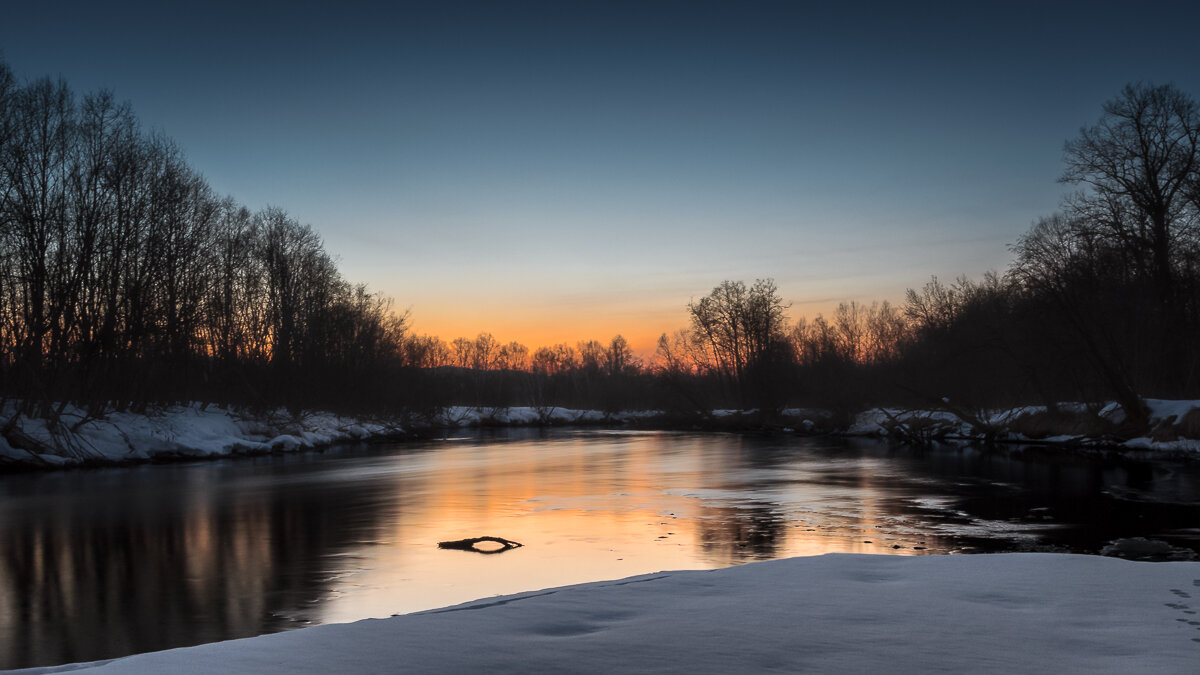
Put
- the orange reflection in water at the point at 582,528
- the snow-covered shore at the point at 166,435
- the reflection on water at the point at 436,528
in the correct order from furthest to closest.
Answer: the snow-covered shore at the point at 166,435, the orange reflection in water at the point at 582,528, the reflection on water at the point at 436,528

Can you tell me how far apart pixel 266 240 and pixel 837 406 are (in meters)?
40.4

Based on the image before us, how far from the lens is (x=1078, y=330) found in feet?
105

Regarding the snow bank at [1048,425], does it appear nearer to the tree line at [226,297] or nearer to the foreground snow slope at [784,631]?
the tree line at [226,297]

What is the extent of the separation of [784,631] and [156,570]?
32.1ft

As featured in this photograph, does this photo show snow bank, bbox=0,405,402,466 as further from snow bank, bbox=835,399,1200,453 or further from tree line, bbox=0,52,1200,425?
snow bank, bbox=835,399,1200,453

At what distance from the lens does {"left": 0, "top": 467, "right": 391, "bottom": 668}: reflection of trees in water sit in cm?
771

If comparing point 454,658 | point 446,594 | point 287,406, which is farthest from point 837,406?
point 454,658

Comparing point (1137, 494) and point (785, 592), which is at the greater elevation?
point (785, 592)

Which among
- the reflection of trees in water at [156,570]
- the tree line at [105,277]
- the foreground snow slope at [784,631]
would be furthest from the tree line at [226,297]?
the foreground snow slope at [784,631]

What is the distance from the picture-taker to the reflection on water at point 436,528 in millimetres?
8836

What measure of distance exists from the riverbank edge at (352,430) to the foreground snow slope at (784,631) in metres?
26.0

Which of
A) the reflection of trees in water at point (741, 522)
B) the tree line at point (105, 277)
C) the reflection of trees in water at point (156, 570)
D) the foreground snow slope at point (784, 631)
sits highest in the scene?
the tree line at point (105, 277)

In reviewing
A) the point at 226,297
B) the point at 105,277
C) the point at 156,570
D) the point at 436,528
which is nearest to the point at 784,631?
the point at 156,570

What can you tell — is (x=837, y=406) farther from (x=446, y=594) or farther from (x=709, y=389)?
(x=446, y=594)
